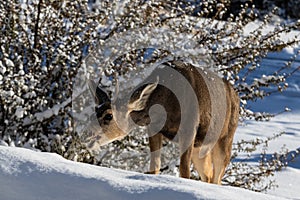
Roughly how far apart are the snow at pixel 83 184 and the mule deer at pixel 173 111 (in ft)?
4.70

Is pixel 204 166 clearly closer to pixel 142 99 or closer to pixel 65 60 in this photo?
pixel 142 99

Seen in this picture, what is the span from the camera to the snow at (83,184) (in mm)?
2355

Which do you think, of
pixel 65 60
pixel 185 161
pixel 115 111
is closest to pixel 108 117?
pixel 115 111

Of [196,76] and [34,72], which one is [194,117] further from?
[34,72]

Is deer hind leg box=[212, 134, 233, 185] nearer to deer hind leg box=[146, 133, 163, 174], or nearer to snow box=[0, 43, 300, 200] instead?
deer hind leg box=[146, 133, 163, 174]

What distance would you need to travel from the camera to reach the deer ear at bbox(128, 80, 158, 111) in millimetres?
3955

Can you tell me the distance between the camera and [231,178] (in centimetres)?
Answer: 630

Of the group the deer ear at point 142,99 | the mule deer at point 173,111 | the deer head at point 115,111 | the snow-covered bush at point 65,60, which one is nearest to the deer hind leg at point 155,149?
the mule deer at point 173,111

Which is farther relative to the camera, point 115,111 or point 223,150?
point 223,150

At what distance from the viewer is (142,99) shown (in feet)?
13.2

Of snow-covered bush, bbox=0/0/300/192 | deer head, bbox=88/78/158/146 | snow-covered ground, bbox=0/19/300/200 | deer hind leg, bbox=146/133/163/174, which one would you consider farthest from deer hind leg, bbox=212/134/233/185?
snow-covered ground, bbox=0/19/300/200

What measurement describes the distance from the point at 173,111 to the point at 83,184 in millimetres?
1743

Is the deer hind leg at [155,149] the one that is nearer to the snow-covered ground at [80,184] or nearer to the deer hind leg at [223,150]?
the deer hind leg at [223,150]

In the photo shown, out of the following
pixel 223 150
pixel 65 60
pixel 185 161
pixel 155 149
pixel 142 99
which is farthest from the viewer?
Result: pixel 65 60
